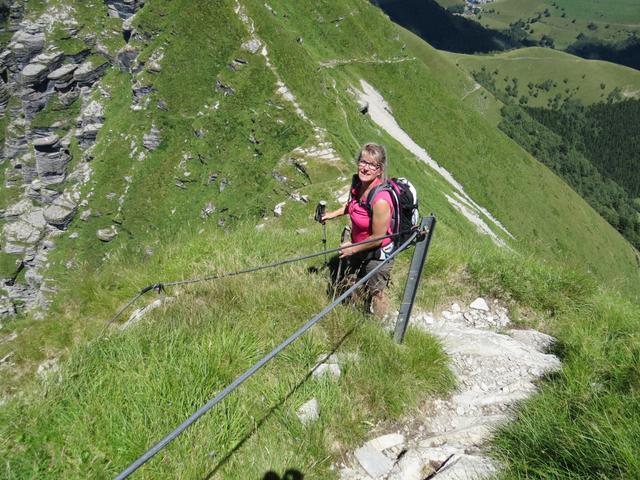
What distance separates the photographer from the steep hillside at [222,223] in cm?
328

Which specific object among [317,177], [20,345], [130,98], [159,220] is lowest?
[159,220]

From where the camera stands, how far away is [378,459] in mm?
3420

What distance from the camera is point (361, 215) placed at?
546 cm

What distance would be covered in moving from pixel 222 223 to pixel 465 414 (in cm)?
1567

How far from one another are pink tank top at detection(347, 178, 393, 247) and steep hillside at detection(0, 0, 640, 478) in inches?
33.4

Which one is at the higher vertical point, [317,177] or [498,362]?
[498,362]

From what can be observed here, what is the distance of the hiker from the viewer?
16.6 ft

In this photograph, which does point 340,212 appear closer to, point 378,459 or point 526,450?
point 378,459

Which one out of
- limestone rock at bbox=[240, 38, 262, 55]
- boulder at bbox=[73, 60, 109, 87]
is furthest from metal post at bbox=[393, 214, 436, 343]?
boulder at bbox=[73, 60, 109, 87]

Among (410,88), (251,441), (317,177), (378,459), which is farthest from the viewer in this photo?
(410,88)

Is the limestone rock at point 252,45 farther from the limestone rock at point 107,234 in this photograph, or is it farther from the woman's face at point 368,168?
the woman's face at point 368,168

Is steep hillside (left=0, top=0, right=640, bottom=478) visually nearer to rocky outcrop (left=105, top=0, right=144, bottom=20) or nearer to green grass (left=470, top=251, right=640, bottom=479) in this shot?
rocky outcrop (left=105, top=0, right=144, bottom=20)

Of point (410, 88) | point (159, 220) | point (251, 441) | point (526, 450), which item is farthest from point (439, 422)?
point (410, 88)

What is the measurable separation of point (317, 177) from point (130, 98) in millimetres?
67226
